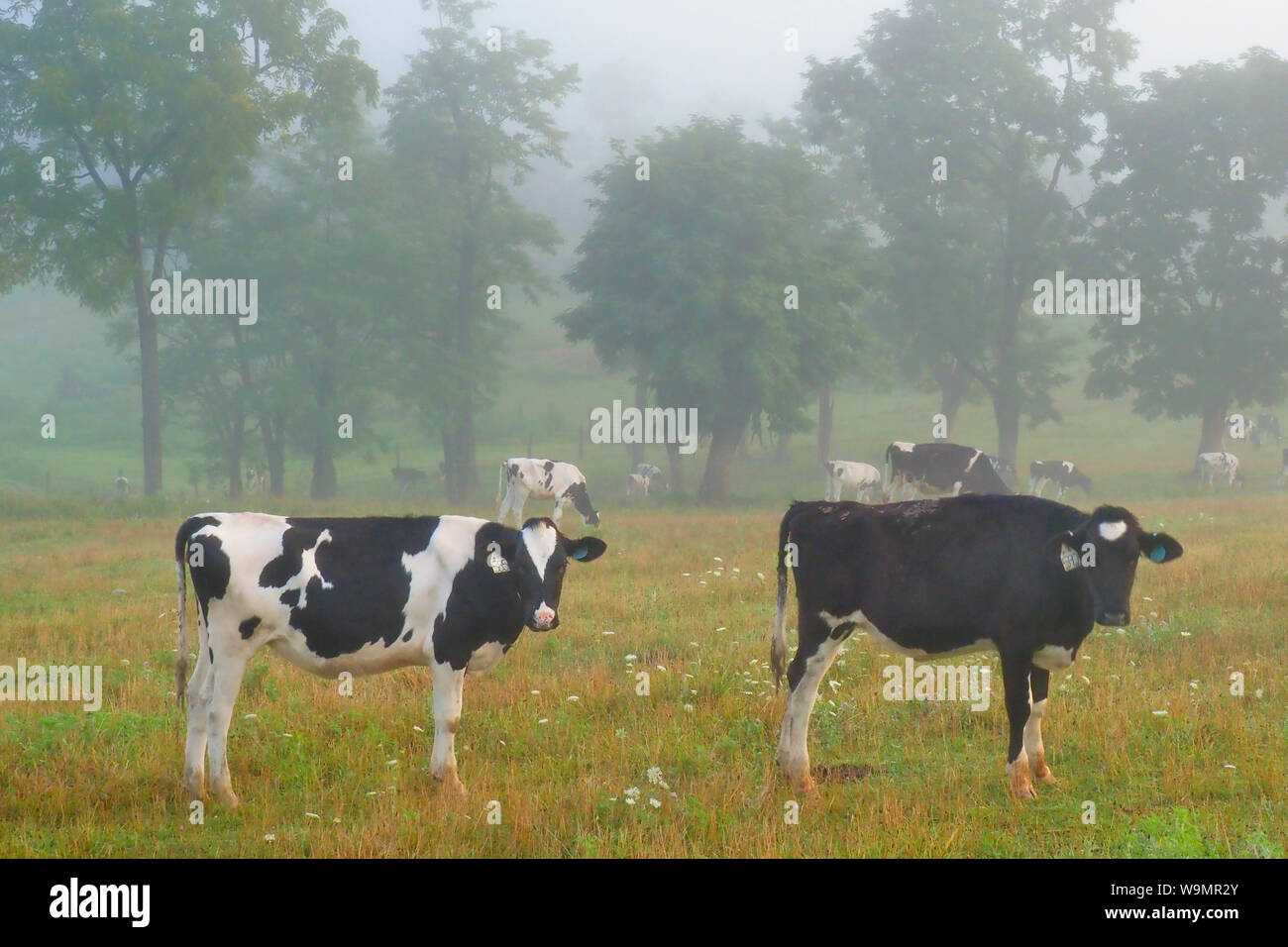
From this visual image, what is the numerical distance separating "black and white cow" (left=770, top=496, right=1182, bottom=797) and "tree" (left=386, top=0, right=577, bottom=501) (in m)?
35.8

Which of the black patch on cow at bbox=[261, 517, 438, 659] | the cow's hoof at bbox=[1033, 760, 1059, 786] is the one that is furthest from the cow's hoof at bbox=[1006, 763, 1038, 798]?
the black patch on cow at bbox=[261, 517, 438, 659]

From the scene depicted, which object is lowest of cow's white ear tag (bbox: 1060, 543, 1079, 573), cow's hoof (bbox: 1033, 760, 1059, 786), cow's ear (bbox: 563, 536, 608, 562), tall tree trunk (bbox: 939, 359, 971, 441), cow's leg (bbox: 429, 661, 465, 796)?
cow's hoof (bbox: 1033, 760, 1059, 786)

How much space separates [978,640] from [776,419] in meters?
28.9

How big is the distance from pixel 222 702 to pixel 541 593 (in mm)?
2368

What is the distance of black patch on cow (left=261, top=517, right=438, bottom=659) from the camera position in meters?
8.58

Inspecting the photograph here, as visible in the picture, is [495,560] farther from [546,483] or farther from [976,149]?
[976,149]

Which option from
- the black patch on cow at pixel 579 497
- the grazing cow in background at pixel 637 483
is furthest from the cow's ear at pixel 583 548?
the grazing cow in background at pixel 637 483

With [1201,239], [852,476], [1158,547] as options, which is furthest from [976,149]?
[1158,547]

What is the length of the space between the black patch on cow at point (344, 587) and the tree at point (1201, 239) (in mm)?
38256

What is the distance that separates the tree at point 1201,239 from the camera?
40.3 meters

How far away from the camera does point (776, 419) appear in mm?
37500

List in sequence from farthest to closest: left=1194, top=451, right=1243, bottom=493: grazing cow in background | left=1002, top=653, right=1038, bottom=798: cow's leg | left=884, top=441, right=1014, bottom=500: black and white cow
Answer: left=1194, top=451, right=1243, bottom=493: grazing cow in background
left=884, top=441, right=1014, bottom=500: black and white cow
left=1002, top=653, right=1038, bottom=798: cow's leg

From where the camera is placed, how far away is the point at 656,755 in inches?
348

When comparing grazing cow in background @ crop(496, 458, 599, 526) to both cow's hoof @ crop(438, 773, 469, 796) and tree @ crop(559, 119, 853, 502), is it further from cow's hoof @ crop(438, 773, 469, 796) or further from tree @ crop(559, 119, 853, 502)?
cow's hoof @ crop(438, 773, 469, 796)
